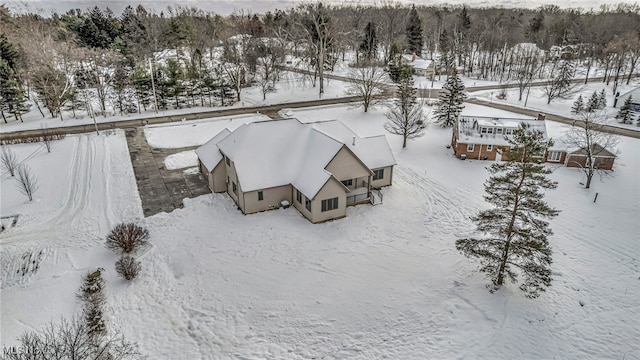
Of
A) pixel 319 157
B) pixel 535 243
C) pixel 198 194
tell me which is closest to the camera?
pixel 535 243

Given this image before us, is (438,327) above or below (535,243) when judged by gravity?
below

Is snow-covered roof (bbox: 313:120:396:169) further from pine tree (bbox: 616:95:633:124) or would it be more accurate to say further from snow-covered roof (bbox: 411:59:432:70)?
snow-covered roof (bbox: 411:59:432:70)

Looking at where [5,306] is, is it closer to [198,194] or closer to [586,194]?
[198,194]

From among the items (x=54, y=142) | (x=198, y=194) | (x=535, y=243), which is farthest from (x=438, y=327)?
(x=54, y=142)

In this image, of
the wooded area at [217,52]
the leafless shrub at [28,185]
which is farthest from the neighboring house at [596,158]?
the leafless shrub at [28,185]

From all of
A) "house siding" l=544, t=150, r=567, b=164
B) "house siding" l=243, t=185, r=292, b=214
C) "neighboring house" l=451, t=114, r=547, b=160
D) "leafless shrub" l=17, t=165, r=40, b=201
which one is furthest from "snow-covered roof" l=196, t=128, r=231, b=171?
"house siding" l=544, t=150, r=567, b=164

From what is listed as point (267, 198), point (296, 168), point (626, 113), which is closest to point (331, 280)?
point (267, 198)

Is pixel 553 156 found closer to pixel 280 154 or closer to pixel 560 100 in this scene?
pixel 280 154
